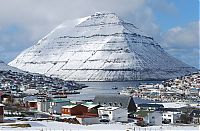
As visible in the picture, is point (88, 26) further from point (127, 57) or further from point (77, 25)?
point (127, 57)

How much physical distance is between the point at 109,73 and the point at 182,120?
85622 mm

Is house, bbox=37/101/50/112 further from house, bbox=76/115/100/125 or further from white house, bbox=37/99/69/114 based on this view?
house, bbox=76/115/100/125

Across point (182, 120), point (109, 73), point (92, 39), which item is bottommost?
point (182, 120)

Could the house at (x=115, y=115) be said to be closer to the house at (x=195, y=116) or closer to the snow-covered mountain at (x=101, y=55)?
the house at (x=195, y=116)

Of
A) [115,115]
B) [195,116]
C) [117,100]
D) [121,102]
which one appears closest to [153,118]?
[115,115]

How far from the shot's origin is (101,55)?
11500 centimetres

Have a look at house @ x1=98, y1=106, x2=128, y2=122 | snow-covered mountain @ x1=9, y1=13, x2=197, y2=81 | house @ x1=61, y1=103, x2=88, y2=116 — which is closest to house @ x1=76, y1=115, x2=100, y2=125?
house @ x1=98, y1=106, x2=128, y2=122

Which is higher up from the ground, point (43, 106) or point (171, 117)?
point (43, 106)

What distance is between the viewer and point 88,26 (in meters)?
132

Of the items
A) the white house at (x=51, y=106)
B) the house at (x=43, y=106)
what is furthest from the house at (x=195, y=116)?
the house at (x=43, y=106)

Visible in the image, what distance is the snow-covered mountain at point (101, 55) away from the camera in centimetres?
10840

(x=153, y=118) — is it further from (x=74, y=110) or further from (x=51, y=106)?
(x=51, y=106)

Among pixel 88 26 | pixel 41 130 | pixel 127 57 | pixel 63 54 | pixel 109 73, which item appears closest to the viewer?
pixel 41 130

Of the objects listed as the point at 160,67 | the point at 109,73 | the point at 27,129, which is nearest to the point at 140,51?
the point at 160,67
